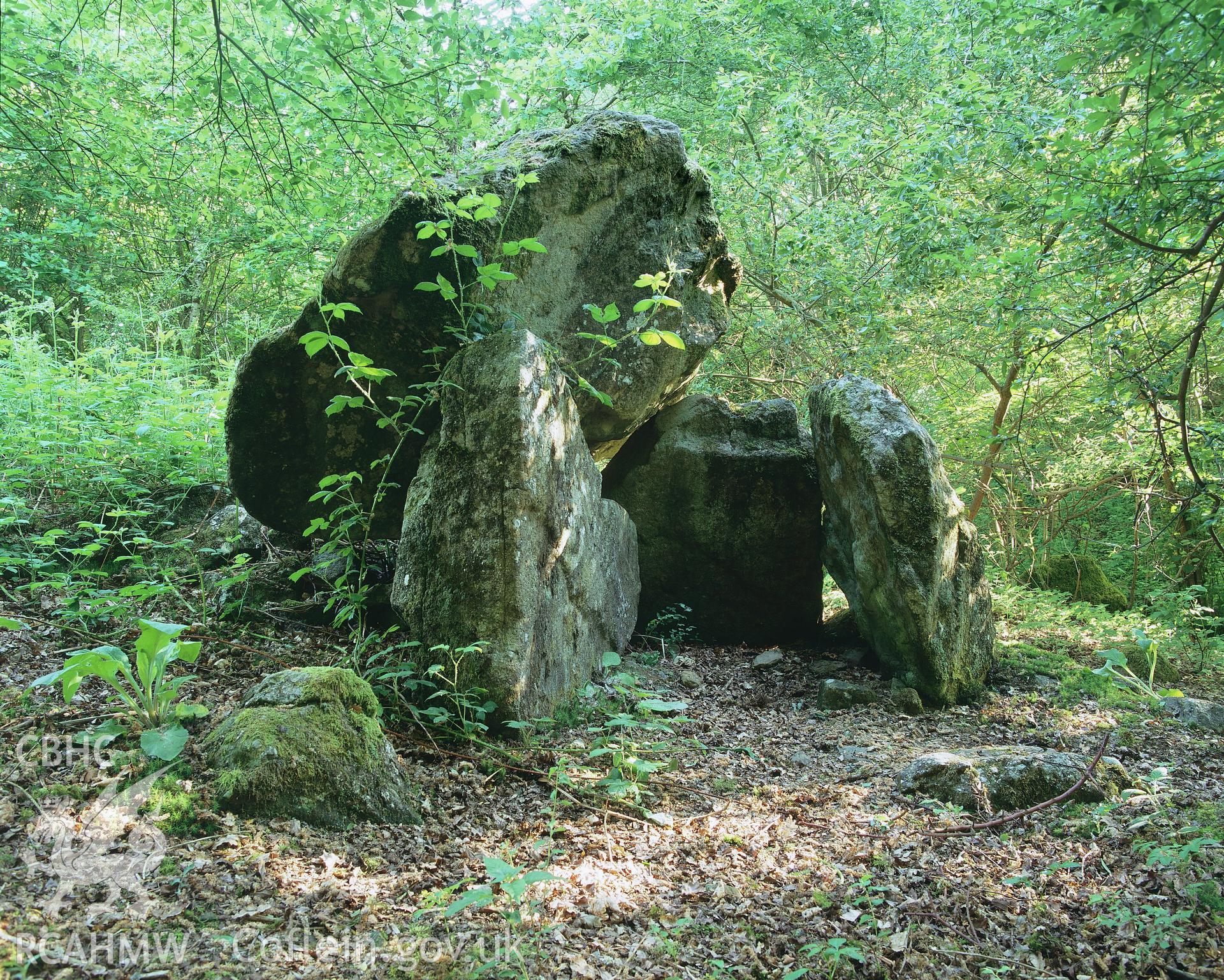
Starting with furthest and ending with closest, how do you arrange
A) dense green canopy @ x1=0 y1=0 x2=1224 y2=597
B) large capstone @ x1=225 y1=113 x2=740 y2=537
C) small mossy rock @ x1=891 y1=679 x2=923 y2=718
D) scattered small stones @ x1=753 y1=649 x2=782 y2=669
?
scattered small stones @ x1=753 y1=649 x2=782 y2=669 → small mossy rock @ x1=891 y1=679 x2=923 y2=718 → large capstone @ x1=225 y1=113 x2=740 y2=537 → dense green canopy @ x1=0 y1=0 x2=1224 y2=597

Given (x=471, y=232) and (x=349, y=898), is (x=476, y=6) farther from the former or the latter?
(x=349, y=898)

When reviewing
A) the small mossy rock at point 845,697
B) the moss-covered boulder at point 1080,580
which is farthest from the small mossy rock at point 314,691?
the moss-covered boulder at point 1080,580

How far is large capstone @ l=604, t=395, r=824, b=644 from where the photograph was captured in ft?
23.8

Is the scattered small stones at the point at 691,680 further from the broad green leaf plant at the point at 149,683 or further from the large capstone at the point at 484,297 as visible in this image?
the broad green leaf plant at the point at 149,683

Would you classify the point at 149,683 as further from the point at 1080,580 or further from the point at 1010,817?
the point at 1080,580

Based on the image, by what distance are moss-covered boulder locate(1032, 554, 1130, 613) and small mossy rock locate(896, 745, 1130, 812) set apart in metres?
5.89

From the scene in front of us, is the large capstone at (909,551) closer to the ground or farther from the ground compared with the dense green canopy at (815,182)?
closer to the ground

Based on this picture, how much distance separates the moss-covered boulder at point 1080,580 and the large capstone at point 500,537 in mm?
6754

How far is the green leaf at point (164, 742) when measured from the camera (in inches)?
104

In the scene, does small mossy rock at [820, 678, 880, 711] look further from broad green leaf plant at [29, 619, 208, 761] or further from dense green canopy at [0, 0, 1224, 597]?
broad green leaf plant at [29, 619, 208, 761]

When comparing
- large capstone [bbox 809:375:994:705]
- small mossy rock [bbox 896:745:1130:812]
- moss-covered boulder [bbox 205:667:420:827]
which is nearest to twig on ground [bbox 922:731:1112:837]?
small mossy rock [bbox 896:745:1130:812]

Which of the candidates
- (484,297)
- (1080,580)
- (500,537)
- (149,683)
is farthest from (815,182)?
(149,683)

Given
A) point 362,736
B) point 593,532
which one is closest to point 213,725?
point 362,736

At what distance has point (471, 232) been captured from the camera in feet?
15.9
